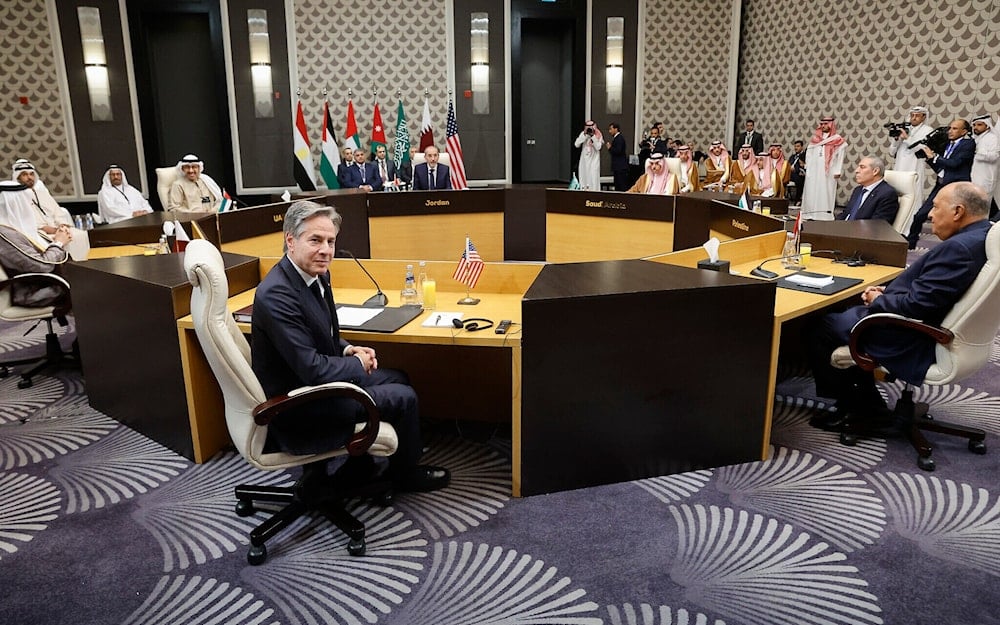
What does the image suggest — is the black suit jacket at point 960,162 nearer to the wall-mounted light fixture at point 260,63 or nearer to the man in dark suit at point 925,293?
the man in dark suit at point 925,293

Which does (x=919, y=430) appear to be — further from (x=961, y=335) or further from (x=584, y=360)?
(x=584, y=360)

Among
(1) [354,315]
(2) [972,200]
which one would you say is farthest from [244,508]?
(2) [972,200]

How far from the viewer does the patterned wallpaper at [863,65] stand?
374 inches

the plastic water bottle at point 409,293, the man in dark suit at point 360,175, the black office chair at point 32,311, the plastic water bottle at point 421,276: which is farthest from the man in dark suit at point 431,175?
the plastic water bottle at point 409,293

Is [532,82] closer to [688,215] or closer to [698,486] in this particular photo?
[688,215]

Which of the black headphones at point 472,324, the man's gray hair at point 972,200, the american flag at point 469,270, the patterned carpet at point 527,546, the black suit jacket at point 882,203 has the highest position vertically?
the man's gray hair at point 972,200

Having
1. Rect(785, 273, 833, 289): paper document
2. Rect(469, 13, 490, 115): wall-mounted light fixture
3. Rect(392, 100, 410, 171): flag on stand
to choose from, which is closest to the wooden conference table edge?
Rect(785, 273, 833, 289): paper document

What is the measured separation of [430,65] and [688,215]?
7451mm

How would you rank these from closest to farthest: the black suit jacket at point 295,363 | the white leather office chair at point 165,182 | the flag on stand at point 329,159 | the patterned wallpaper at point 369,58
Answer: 1. the black suit jacket at point 295,363
2. the white leather office chair at point 165,182
3. the flag on stand at point 329,159
4. the patterned wallpaper at point 369,58

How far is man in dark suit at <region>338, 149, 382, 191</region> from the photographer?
31.6 ft

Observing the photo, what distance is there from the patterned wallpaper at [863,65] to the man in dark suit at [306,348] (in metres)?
9.89

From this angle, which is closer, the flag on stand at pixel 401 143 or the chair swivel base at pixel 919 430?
the chair swivel base at pixel 919 430

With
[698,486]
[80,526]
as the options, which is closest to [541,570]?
[698,486]

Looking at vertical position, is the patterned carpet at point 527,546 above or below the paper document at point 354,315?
below
